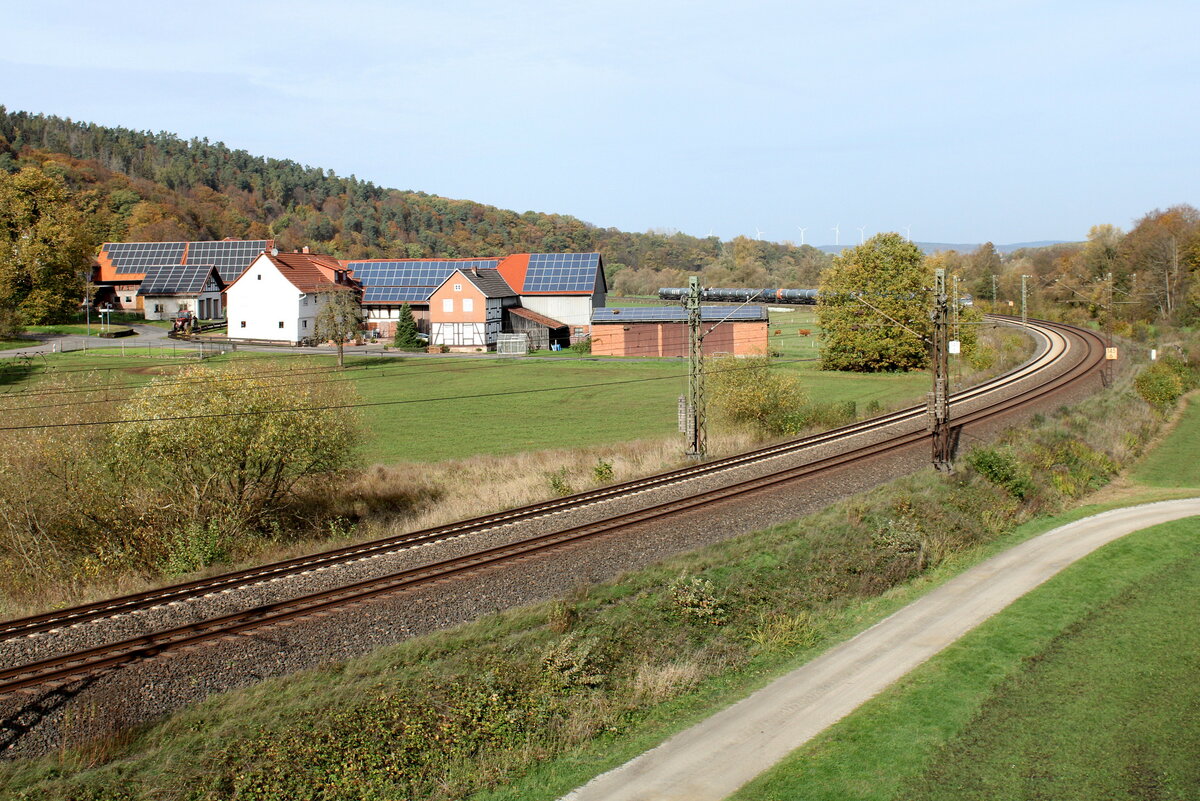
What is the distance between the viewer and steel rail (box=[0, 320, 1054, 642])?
15.4 metres

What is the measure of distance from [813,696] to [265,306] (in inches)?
2487

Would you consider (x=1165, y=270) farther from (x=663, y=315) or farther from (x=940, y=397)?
(x=940, y=397)

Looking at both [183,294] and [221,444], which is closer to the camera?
[221,444]

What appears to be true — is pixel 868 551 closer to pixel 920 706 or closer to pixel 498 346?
pixel 920 706

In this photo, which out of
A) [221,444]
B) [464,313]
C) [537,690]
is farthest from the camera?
[464,313]

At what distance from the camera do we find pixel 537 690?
1329 cm

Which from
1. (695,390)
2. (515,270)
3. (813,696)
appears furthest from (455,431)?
(515,270)

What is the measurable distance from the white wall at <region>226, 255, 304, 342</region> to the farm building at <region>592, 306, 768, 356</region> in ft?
72.9

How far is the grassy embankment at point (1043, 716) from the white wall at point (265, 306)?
6001cm

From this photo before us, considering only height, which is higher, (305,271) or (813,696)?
(305,271)

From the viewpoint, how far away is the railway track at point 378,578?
44.5ft

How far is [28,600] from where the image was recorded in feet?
58.7

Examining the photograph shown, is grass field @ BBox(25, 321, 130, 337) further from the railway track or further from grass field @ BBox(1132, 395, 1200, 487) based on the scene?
grass field @ BBox(1132, 395, 1200, 487)

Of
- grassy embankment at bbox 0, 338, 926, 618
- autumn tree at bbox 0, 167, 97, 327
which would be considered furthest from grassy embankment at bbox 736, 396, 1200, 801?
autumn tree at bbox 0, 167, 97, 327
